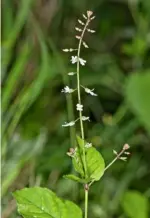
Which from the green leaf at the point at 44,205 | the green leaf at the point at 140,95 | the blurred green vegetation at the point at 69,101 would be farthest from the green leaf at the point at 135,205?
the green leaf at the point at 44,205

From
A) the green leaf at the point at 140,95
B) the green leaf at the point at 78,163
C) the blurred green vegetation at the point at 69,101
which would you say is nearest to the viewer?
the green leaf at the point at 78,163

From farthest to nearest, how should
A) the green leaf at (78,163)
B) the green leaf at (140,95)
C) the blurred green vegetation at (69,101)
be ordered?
the green leaf at (140,95)
the blurred green vegetation at (69,101)
the green leaf at (78,163)

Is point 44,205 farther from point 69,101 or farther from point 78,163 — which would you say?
point 69,101

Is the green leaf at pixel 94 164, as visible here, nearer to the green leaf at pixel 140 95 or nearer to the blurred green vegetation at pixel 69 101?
the blurred green vegetation at pixel 69 101

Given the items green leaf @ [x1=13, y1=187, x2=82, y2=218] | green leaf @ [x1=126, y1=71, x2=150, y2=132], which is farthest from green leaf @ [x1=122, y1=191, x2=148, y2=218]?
green leaf @ [x1=13, y1=187, x2=82, y2=218]

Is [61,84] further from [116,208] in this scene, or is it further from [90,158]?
[90,158]

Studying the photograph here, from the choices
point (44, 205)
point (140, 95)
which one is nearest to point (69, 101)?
point (140, 95)
